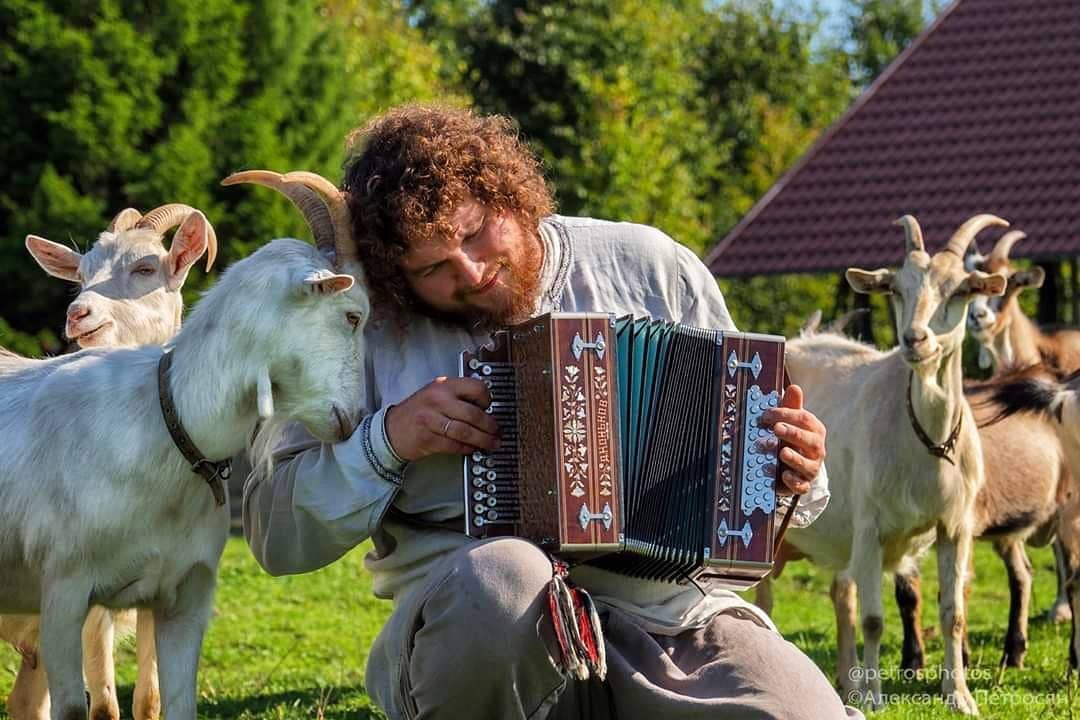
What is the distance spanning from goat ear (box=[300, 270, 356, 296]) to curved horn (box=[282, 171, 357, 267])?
0.14 m

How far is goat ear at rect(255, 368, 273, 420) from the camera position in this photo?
13.1ft

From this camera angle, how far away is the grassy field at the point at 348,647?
6328 mm

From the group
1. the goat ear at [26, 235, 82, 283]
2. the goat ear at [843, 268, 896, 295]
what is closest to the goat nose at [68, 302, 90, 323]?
the goat ear at [26, 235, 82, 283]

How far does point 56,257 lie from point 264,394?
2571mm

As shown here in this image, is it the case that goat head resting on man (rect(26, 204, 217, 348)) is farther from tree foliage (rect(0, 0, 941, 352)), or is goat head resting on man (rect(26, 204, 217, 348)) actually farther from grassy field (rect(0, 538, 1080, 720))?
grassy field (rect(0, 538, 1080, 720))

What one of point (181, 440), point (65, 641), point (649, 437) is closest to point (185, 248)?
point (181, 440)

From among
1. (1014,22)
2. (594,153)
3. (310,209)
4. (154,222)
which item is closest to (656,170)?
(594,153)

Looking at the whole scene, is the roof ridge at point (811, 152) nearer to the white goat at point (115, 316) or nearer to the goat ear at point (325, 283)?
the white goat at point (115, 316)

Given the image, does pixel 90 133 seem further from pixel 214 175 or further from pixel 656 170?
pixel 656 170

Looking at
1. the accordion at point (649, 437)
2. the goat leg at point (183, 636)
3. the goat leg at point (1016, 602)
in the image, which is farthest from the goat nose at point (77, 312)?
the goat leg at point (1016, 602)

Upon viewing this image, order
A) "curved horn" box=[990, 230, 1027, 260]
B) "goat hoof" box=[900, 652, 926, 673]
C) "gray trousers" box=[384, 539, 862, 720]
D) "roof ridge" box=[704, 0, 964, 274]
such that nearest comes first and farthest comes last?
"gray trousers" box=[384, 539, 862, 720], "goat hoof" box=[900, 652, 926, 673], "curved horn" box=[990, 230, 1027, 260], "roof ridge" box=[704, 0, 964, 274]

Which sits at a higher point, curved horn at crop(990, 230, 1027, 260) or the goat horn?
the goat horn

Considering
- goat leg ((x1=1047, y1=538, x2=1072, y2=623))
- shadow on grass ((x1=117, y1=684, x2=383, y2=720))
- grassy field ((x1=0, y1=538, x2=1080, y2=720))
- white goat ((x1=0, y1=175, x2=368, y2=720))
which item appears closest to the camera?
white goat ((x1=0, y1=175, x2=368, y2=720))

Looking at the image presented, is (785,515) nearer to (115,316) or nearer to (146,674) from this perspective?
(146,674)
